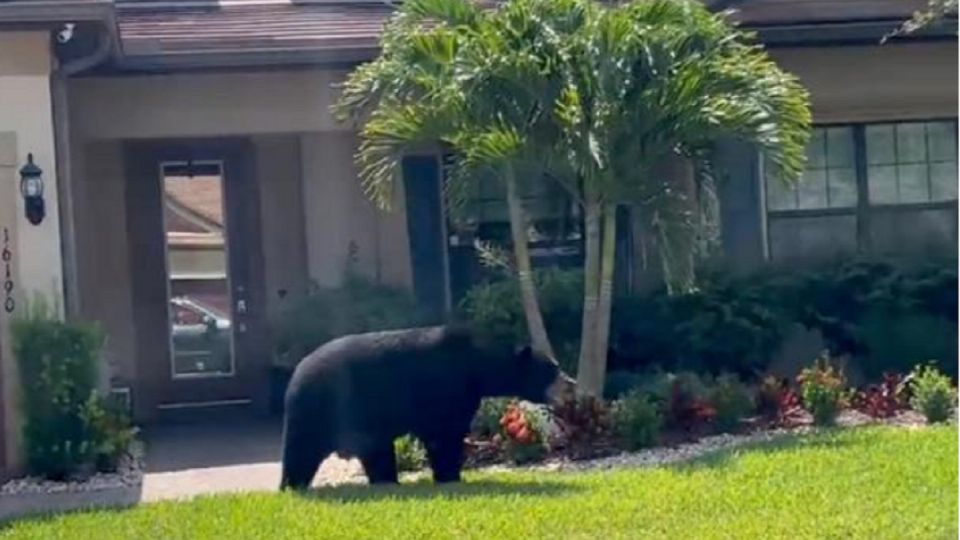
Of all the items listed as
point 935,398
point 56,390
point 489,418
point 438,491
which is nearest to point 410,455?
point 489,418

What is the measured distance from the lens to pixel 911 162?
56.7 feet

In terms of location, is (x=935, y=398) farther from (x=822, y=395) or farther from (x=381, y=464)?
(x=381, y=464)

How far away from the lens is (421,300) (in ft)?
55.5

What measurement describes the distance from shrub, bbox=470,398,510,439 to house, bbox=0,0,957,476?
7.88ft

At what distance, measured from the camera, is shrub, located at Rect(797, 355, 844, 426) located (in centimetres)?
1323

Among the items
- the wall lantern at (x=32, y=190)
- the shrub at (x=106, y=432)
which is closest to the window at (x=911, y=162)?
the shrub at (x=106, y=432)

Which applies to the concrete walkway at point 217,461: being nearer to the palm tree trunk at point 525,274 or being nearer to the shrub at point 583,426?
the shrub at point 583,426

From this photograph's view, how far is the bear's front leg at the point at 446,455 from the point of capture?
38.0 ft

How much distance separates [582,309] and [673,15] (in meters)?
2.65

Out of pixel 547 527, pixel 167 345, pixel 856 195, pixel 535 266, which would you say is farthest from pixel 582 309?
pixel 547 527

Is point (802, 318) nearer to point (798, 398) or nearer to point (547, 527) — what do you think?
point (798, 398)

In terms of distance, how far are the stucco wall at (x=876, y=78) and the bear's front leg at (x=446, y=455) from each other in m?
6.12

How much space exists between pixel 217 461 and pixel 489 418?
84.6 inches

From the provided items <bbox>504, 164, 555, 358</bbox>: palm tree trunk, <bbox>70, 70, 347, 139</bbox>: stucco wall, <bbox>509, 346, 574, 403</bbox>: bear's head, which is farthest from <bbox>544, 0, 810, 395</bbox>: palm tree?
<bbox>70, 70, 347, 139</bbox>: stucco wall
